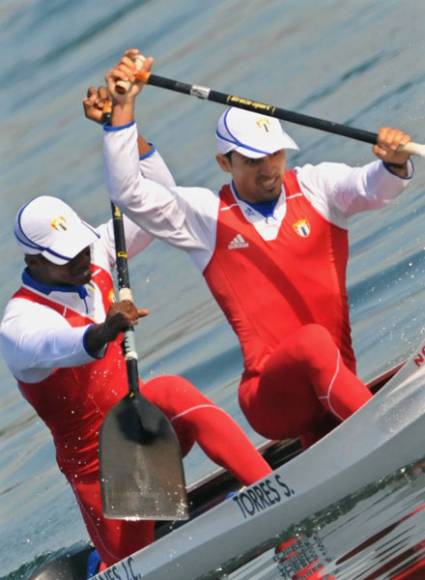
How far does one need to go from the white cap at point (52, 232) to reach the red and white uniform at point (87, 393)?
6.1 inches

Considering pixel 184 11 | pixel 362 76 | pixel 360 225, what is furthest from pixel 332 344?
pixel 184 11

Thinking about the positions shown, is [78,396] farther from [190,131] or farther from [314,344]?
[190,131]

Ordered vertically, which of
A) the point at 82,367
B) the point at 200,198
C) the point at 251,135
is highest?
the point at 251,135

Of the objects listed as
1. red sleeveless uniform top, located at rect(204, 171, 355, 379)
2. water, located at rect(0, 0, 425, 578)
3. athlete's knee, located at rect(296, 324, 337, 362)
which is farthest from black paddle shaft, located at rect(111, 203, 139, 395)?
water, located at rect(0, 0, 425, 578)

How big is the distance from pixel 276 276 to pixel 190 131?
355 inches

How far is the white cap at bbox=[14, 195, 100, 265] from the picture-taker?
784 centimetres

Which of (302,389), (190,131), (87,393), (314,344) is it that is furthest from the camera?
(190,131)

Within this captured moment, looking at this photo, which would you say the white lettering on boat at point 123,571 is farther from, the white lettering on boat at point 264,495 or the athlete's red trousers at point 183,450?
the white lettering on boat at point 264,495

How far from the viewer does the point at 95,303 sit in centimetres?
809

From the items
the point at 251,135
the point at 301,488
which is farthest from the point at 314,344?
the point at 251,135

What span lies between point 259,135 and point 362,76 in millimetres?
8517

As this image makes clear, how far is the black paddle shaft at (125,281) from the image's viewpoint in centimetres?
789

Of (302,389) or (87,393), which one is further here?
(87,393)

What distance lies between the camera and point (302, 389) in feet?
25.2
